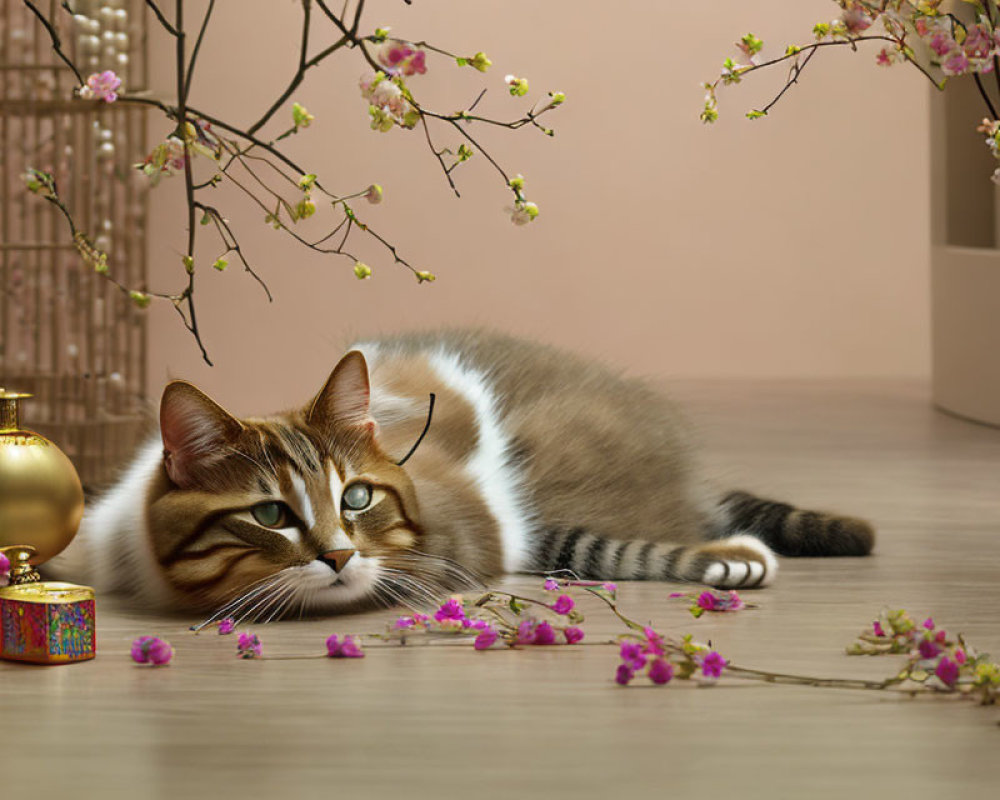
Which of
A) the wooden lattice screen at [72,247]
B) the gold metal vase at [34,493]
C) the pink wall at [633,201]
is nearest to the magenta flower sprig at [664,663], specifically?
the gold metal vase at [34,493]

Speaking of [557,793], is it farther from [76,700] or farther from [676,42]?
[676,42]

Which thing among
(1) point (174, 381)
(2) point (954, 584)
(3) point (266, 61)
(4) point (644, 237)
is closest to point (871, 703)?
(2) point (954, 584)

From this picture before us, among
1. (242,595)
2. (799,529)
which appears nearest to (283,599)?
(242,595)

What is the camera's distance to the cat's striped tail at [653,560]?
5.12 feet

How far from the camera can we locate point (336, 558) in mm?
1336

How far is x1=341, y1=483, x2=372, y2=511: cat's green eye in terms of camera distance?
1392 millimetres

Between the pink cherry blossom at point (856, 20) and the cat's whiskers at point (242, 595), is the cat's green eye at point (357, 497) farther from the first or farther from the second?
the pink cherry blossom at point (856, 20)

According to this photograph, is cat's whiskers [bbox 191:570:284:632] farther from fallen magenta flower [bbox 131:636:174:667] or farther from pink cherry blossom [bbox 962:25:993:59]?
pink cherry blossom [bbox 962:25:993:59]

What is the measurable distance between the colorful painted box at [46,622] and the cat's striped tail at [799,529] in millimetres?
854

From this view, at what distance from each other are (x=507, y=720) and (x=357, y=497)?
0.38 m

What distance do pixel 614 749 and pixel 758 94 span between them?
438 centimetres

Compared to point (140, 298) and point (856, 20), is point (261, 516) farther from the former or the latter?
point (856, 20)

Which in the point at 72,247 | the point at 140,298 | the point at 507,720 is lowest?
the point at 507,720

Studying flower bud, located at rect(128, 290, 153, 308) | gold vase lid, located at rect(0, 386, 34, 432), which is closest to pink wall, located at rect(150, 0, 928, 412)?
gold vase lid, located at rect(0, 386, 34, 432)
